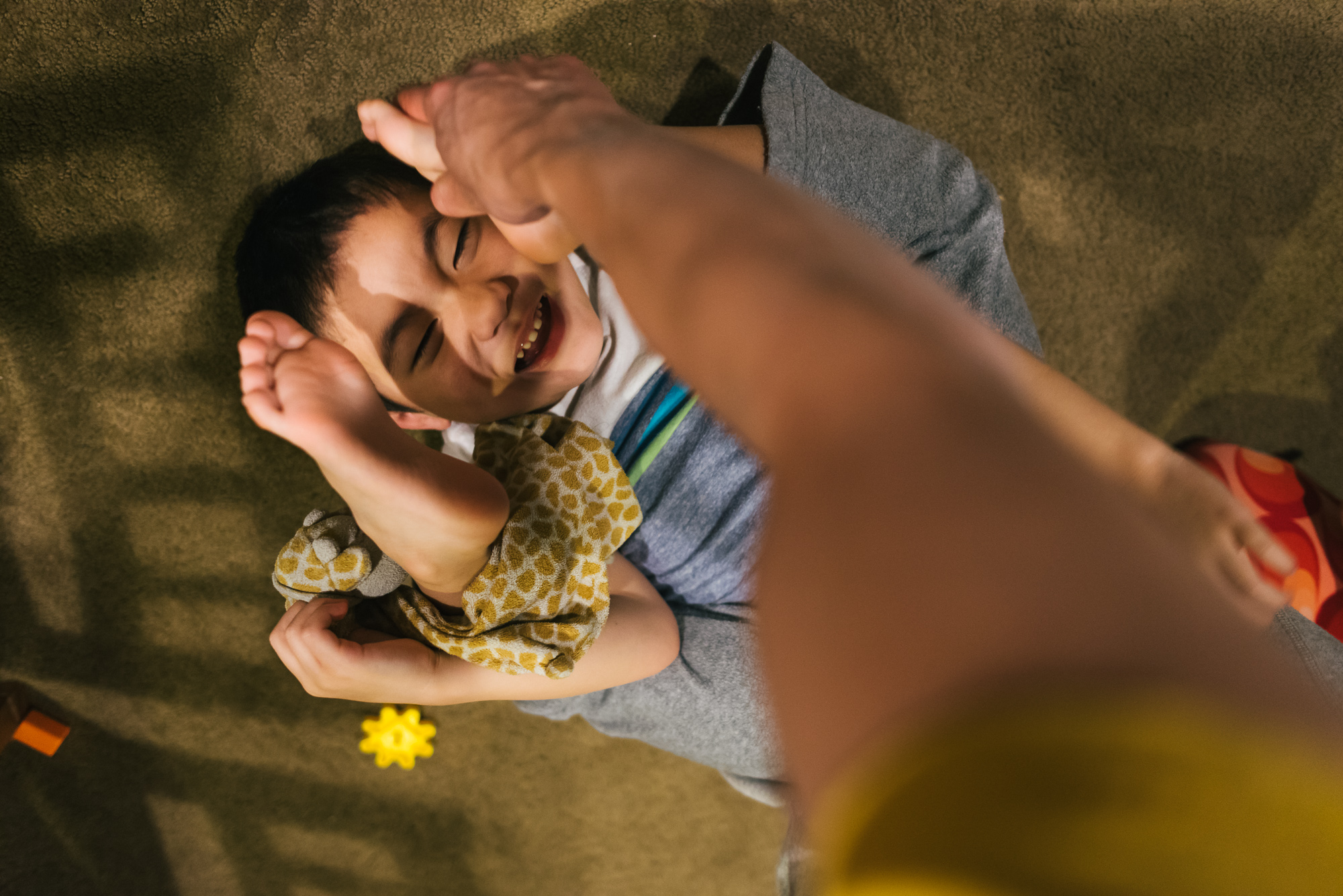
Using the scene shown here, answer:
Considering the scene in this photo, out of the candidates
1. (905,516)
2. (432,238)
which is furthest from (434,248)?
(905,516)

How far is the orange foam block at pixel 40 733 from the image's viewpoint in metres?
0.95

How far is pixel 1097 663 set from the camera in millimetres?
171

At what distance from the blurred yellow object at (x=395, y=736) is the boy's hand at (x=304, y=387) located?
58cm

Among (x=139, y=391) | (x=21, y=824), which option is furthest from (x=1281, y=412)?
(x=21, y=824)

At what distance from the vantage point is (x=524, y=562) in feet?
2.32

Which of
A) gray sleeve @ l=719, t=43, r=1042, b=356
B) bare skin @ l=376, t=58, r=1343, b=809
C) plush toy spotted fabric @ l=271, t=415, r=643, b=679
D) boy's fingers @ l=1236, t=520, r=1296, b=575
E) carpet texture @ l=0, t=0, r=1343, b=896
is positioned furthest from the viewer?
carpet texture @ l=0, t=0, r=1343, b=896

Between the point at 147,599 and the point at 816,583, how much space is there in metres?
1.09

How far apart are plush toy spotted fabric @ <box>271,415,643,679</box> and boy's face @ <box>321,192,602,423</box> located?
0.22ft

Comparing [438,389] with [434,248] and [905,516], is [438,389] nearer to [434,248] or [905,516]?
[434,248]

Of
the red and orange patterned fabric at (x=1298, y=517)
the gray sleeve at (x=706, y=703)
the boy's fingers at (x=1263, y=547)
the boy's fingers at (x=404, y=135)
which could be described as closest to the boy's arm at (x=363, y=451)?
the boy's fingers at (x=404, y=135)

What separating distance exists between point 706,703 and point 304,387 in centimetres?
57

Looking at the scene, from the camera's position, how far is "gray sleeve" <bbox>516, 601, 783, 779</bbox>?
854 millimetres

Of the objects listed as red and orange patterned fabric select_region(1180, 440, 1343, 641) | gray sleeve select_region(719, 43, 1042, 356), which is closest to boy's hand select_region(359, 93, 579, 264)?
gray sleeve select_region(719, 43, 1042, 356)

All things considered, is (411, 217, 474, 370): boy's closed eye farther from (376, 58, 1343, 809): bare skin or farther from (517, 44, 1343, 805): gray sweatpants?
(376, 58, 1343, 809): bare skin
